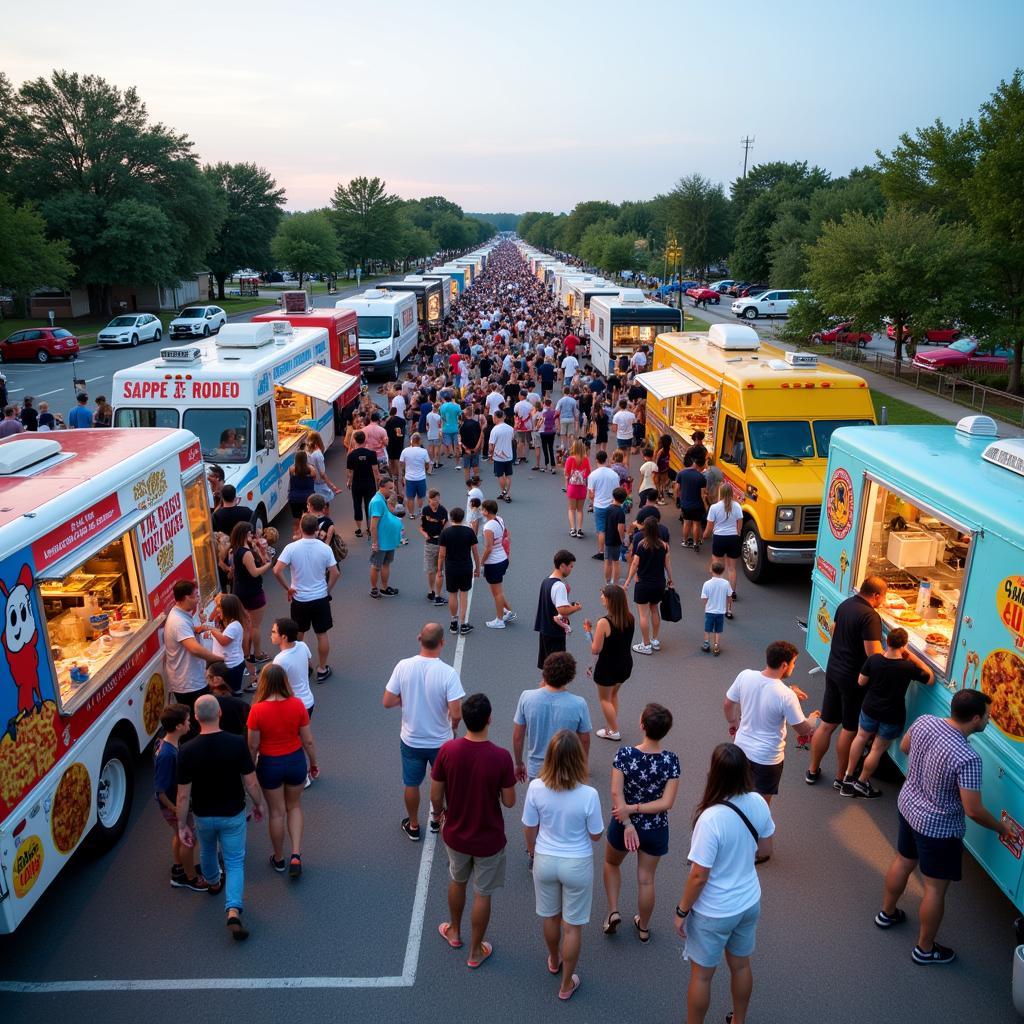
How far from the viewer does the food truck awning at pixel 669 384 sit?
570 inches

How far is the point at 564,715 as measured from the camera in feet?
18.7

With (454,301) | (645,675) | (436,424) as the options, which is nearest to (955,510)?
(645,675)

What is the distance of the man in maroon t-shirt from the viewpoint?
192 inches

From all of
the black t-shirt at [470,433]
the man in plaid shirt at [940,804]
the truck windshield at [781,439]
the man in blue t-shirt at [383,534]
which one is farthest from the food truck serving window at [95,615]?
the black t-shirt at [470,433]

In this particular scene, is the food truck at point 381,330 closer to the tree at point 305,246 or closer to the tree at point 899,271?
the tree at point 899,271

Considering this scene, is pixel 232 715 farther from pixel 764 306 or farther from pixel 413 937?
pixel 764 306

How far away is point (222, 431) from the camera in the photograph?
12.6 m

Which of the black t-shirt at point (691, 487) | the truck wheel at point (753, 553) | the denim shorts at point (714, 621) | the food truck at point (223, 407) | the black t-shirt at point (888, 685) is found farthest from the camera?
the black t-shirt at point (691, 487)

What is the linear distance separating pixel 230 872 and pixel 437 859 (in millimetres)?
1551

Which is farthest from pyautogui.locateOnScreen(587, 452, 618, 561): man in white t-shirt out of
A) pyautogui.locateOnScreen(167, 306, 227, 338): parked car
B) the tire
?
pyautogui.locateOnScreen(167, 306, 227, 338): parked car

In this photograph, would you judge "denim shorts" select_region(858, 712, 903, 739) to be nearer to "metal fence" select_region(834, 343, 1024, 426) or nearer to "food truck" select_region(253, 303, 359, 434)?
"food truck" select_region(253, 303, 359, 434)

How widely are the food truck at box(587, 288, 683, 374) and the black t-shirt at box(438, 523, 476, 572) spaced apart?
17108 mm

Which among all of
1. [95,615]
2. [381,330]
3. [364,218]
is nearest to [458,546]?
[95,615]

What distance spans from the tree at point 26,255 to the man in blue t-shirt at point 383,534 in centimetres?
3407
